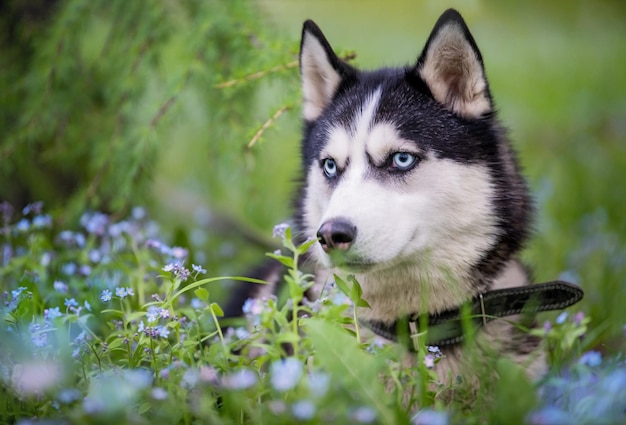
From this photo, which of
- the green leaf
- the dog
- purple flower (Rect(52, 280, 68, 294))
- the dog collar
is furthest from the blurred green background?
the green leaf

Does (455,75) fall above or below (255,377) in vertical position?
above

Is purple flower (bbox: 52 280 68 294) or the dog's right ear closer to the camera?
purple flower (bbox: 52 280 68 294)

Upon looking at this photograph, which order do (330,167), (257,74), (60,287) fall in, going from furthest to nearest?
(257,74) < (330,167) < (60,287)

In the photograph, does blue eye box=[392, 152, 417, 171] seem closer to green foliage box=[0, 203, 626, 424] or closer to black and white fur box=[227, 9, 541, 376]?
black and white fur box=[227, 9, 541, 376]

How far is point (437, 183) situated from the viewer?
96.7 inches

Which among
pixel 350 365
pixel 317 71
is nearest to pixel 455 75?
pixel 317 71

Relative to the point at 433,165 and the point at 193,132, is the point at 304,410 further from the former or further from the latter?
the point at 193,132

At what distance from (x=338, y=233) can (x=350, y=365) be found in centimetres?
60

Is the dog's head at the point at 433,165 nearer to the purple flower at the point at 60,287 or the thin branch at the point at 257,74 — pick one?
the thin branch at the point at 257,74

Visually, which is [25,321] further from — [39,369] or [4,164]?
[4,164]

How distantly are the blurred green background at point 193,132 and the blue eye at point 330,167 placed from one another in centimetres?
41

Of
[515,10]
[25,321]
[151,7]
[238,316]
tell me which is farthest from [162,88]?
[515,10]

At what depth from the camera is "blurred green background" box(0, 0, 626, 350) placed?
348 centimetres

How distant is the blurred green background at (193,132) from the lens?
137 inches
